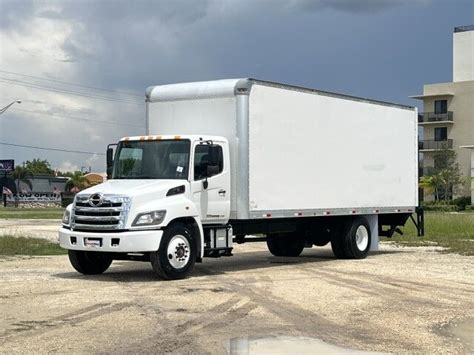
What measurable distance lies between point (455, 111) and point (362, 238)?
78.7 metres

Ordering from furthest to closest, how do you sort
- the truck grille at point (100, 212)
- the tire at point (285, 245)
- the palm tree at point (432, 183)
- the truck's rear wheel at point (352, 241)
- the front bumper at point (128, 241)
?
the palm tree at point (432, 183) → the tire at point (285, 245) → the truck's rear wheel at point (352, 241) → the truck grille at point (100, 212) → the front bumper at point (128, 241)

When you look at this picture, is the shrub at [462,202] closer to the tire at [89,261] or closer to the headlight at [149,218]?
the tire at [89,261]

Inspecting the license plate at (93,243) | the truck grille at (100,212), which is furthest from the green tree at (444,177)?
the license plate at (93,243)

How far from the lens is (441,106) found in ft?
315

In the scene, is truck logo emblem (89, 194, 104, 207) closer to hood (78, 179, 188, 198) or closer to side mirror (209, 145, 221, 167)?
hood (78, 179, 188, 198)

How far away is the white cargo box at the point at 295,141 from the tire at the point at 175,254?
1.51 m

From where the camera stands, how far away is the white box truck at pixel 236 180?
47.5 feet

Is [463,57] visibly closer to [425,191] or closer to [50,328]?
[425,191]

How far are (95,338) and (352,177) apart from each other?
11.3 m

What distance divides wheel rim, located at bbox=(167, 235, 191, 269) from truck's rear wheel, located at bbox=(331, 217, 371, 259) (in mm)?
5767

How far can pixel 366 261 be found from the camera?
19453 mm

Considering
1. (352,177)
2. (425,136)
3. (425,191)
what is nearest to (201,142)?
(352,177)

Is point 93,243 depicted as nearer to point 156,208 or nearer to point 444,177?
point 156,208

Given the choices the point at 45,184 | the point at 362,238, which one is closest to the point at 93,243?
the point at 362,238
